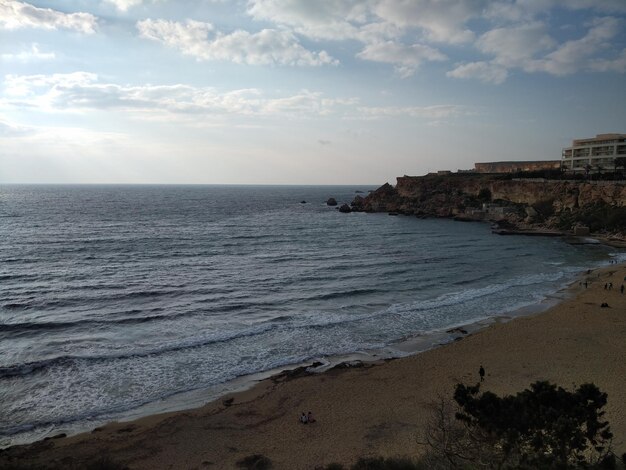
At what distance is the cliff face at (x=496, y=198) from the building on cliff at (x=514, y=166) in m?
41.8

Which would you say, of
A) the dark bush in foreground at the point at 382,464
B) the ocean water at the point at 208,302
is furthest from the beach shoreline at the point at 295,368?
the dark bush in foreground at the point at 382,464

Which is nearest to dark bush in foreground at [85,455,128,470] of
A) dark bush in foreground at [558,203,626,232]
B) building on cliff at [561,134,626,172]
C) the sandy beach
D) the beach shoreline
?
the sandy beach

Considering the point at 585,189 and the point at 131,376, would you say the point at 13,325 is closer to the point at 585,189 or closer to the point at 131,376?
the point at 131,376

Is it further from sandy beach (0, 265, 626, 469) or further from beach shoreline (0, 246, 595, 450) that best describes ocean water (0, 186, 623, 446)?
sandy beach (0, 265, 626, 469)

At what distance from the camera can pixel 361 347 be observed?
24.6m

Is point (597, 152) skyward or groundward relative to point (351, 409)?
skyward

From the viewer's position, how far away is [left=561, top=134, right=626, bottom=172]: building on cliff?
3622 inches

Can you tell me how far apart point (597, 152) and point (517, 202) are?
24.9 meters

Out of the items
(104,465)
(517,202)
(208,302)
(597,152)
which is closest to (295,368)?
(104,465)

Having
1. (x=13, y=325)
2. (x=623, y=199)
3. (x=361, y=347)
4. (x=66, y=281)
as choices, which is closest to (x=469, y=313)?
(x=361, y=347)

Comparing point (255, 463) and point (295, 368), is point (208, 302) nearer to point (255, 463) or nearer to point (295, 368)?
point (295, 368)

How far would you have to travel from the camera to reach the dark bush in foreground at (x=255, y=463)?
549 inches

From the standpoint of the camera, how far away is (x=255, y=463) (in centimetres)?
1412

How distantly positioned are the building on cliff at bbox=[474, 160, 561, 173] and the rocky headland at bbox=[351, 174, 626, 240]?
4281 centimetres
